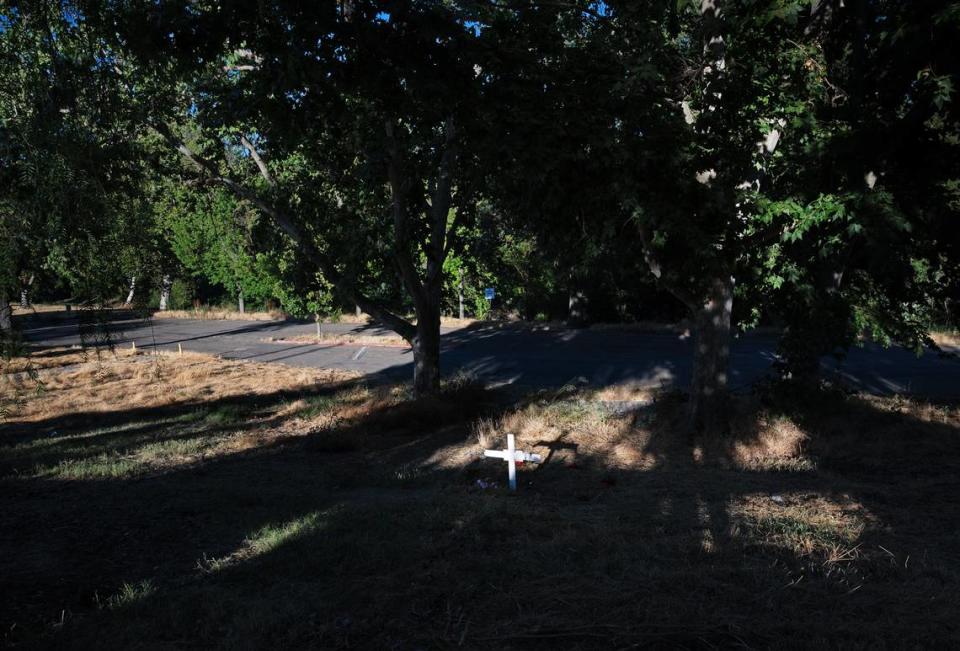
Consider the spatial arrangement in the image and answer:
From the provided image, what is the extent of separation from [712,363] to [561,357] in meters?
10.1

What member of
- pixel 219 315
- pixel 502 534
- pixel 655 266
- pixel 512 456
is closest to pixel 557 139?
pixel 655 266

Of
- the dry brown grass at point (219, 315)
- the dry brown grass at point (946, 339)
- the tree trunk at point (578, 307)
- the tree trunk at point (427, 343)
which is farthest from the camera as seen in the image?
the dry brown grass at point (219, 315)

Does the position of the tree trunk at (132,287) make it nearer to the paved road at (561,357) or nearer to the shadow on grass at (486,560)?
the shadow on grass at (486,560)

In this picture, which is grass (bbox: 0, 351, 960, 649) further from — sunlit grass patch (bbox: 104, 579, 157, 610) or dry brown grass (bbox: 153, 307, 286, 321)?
dry brown grass (bbox: 153, 307, 286, 321)

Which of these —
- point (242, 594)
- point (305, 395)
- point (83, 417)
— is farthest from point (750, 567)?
point (83, 417)

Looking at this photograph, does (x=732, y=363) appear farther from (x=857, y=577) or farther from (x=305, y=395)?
(x=857, y=577)

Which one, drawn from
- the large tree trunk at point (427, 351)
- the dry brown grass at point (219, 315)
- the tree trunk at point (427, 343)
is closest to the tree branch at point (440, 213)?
the tree trunk at point (427, 343)

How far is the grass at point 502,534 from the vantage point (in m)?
3.59

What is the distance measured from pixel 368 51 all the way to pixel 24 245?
3472 mm

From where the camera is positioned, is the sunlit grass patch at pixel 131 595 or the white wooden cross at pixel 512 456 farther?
the white wooden cross at pixel 512 456

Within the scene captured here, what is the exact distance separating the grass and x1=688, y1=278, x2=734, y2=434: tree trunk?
0.37m

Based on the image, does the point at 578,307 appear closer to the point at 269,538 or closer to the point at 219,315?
the point at 269,538

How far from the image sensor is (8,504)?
6934mm

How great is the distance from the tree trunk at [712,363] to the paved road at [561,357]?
7.25 feet
